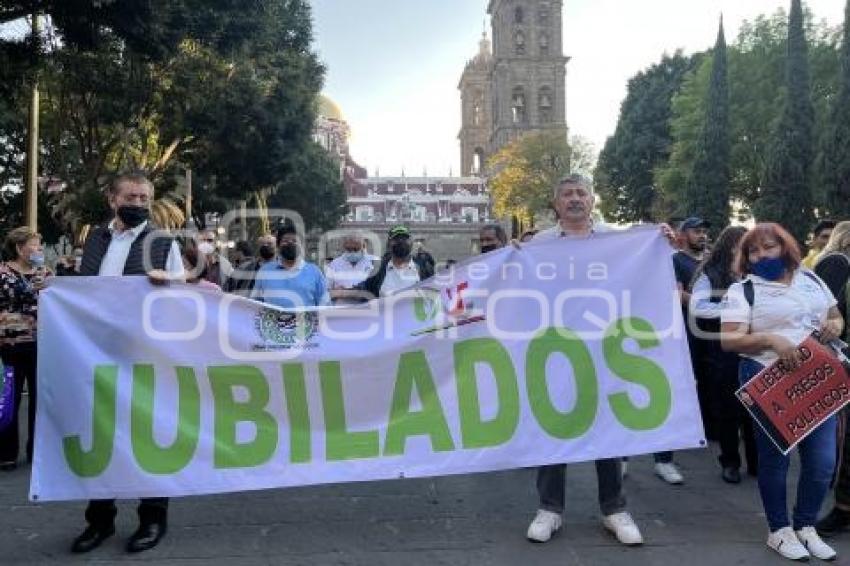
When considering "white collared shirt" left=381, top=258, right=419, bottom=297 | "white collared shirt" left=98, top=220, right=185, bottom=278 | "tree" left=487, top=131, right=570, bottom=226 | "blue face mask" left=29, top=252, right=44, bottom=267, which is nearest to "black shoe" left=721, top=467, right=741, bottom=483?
"white collared shirt" left=381, top=258, right=419, bottom=297

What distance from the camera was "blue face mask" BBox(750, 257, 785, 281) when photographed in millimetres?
4629

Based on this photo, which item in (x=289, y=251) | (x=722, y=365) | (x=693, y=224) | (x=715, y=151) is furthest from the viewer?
(x=715, y=151)

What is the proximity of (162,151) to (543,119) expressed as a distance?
7416 centimetres

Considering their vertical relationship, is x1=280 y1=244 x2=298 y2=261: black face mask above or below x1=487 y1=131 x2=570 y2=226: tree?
below

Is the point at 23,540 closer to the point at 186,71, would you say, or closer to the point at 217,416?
the point at 217,416

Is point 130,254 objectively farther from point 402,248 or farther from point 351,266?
point 351,266

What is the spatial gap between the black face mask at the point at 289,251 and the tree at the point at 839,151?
31.1m

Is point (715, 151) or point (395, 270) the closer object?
point (395, 270)

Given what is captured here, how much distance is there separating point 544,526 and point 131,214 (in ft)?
9.17

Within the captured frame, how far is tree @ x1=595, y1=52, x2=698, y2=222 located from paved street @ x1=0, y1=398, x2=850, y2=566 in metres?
48.3

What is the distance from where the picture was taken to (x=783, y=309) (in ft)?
15.0

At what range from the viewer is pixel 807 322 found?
4590 mm

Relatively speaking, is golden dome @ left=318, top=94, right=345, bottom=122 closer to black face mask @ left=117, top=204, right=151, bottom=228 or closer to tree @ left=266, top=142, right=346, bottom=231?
tree @ left=266, top=142, right=346, bottom=231

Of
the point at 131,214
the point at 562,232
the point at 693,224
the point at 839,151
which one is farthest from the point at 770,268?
the point at 839,151
